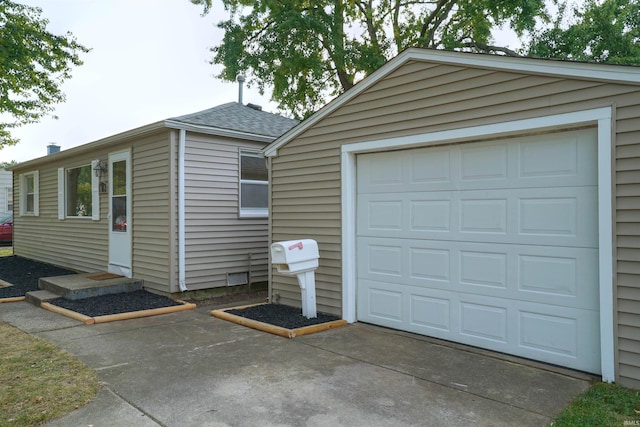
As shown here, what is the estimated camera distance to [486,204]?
433 centimetres

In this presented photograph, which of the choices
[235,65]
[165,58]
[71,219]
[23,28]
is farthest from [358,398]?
[235,65]

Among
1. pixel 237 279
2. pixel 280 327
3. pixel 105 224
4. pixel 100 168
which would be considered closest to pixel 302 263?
pixel 280 327

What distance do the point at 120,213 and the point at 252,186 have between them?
101 inches

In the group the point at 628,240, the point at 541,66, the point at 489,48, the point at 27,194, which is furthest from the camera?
the point at 489,48

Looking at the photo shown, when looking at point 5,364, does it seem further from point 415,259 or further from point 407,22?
point 407,22

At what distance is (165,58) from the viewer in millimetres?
11945

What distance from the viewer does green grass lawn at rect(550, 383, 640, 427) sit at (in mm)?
2766

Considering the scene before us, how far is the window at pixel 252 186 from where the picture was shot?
8.01 m

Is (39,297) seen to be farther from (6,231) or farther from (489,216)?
(6,231)

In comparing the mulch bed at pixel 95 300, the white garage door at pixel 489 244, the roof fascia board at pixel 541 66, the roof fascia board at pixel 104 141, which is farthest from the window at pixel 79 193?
the roof fascia board at pixel 541 66

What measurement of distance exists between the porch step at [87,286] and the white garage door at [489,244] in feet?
13.8

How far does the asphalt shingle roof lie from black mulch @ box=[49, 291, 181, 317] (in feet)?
9.47

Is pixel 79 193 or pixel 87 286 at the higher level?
pixel 79 193

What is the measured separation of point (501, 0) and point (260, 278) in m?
11.8
